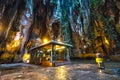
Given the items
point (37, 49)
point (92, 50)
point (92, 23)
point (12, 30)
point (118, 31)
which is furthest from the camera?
point (92, 23)

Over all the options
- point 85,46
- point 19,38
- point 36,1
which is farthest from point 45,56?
point 36,1

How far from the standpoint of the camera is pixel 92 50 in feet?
72.7

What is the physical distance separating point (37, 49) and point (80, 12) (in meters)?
13.5

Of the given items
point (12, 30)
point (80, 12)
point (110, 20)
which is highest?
point (80, 12)

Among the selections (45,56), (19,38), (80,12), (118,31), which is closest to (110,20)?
(118,31)

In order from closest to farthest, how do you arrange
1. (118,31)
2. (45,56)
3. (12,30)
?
(45,56)
(12,30)
(118,31)

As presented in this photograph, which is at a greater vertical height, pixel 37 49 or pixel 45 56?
pixel 37 49

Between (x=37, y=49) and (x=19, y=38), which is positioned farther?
(x=19, y=38)

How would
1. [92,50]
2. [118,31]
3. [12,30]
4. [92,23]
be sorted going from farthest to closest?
1. [92,23]
2. [92,50]
3. [118,31]
4. [12,30]

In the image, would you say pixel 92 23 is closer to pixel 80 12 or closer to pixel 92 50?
pixel 80 12

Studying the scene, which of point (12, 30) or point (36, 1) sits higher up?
point (36, 1)

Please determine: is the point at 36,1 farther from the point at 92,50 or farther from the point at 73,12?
the point at 92,50

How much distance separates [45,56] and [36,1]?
12.1m

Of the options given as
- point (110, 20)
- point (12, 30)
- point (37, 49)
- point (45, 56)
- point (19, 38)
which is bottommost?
point (45, 56)
